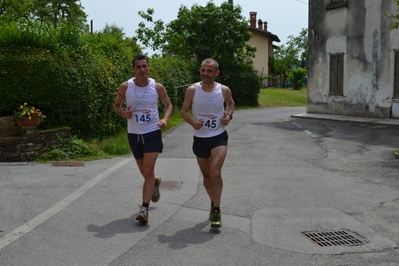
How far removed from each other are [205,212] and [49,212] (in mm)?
1917

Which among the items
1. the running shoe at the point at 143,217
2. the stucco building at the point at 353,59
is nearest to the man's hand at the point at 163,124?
the running shoe at the point at 143,217

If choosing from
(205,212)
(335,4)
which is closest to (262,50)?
(335,4)

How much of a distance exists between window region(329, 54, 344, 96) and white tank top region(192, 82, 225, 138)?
17.4 meters

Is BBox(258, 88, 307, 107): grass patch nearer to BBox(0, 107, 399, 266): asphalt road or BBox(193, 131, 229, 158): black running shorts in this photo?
BBox(0, 107, 399, 266): asphalt road

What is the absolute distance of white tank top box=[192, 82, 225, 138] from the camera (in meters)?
6.01

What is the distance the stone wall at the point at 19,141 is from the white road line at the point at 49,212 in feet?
6.81

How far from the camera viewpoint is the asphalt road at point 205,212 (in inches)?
200

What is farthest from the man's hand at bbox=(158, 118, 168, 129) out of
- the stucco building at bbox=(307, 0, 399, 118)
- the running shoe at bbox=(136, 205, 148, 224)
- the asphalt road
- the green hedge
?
the stucco building at bbox=(307, 0, 399, 118)

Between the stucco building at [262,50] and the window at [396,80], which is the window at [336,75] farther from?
the stucco building at [262,50]

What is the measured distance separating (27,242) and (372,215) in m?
3.94

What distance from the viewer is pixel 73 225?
6148 millimetres

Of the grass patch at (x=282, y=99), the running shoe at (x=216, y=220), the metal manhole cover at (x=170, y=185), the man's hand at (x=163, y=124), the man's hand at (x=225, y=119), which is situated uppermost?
the man's hand at (x=225, y=119)

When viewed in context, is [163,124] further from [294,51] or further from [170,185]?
[294,51]

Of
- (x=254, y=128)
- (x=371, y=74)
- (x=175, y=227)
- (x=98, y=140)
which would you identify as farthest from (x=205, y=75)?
(x=371, y=74)
